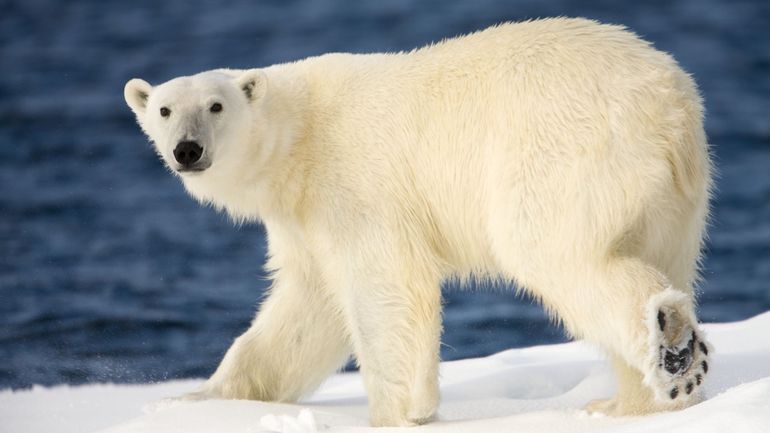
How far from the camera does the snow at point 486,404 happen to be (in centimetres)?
425

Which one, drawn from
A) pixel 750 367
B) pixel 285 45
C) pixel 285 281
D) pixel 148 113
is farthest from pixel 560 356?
pixel 285 45

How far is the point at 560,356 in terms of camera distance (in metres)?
7.23

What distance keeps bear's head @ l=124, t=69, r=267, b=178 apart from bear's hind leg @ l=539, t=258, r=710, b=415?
1.59m

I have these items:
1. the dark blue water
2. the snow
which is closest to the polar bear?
the snow

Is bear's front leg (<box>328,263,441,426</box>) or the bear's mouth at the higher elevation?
the bear's mouth

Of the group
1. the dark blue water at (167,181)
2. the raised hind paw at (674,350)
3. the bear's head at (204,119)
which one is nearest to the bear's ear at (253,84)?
the bear's head at (204,119)

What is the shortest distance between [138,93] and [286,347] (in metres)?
1.42

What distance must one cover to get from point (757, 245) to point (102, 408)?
28.2 ft

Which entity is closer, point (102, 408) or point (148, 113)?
point (148, 113)

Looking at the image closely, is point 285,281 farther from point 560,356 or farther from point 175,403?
point 560,356

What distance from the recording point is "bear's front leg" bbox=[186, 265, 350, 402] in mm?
6242

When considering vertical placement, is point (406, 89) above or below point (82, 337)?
above

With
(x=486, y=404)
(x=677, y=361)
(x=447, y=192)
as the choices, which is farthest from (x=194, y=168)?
(x=677, y=361)

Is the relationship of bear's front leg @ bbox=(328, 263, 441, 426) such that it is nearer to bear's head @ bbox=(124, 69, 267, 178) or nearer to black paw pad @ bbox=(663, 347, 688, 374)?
bear's head @ bbox=(124, 69, 267, 178)
